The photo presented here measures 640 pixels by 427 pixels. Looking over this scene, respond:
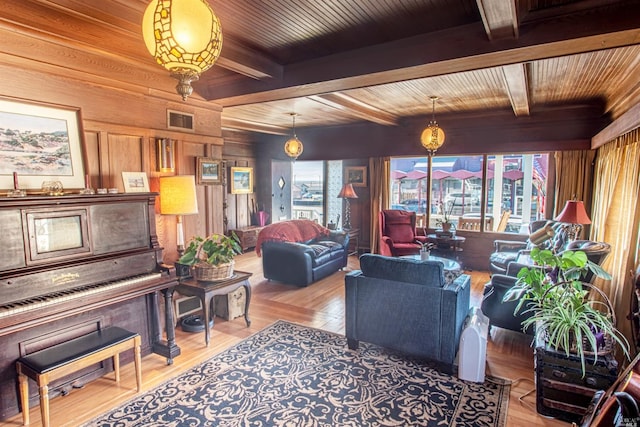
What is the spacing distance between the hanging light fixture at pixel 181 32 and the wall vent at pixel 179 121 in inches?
88.4

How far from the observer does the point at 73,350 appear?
2.45 meters

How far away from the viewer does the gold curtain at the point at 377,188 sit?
732 centimetres

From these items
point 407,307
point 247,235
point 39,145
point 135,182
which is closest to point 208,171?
point 135,182

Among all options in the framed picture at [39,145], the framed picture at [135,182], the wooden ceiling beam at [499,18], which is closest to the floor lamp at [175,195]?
the framed picture at [135,182]

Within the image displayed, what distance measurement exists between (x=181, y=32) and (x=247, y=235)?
21.4 feet

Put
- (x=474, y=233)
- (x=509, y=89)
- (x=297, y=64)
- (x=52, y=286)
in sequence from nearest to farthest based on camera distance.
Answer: (x=52, y=286)
(x=297, y=64)
(x=509, y=89)
(x=474, y=233)

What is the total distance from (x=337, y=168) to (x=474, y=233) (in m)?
3.34

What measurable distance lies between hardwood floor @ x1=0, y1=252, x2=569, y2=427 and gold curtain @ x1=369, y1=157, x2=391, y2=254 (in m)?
2.17

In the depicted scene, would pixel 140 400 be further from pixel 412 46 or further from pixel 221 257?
pixel 412 46

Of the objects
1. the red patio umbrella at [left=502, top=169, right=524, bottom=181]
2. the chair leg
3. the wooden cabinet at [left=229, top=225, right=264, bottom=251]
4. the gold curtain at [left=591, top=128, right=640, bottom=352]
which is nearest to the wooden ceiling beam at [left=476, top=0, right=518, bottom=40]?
the gold curtain at [left=591, top=128, right=640, bottom=352]

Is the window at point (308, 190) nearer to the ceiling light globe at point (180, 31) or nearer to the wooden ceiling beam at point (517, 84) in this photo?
the wooden ceiling beam at point (517, 84)

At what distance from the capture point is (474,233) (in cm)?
666

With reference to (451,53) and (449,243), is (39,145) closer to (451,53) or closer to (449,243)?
(451,53)

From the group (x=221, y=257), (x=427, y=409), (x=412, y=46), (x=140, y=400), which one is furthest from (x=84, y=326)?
(x=412, y=46)
